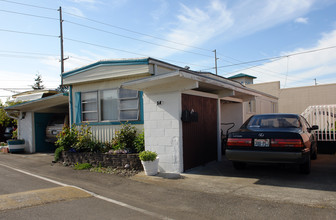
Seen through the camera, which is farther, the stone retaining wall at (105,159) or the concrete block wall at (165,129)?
the stone retaining wall at (105,159)

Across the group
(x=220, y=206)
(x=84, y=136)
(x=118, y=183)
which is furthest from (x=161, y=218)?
(x=84, y=136)

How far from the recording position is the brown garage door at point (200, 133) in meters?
7.63

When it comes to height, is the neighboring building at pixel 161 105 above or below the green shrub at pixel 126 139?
above

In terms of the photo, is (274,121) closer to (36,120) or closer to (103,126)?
(103,126)

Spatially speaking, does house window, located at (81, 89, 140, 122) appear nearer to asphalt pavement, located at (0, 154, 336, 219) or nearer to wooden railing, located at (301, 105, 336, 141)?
asphalt pavement, located at (0, 154, 336, 219)

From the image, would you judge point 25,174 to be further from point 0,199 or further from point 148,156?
point 148,156

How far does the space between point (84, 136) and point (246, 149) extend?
6.04 meters

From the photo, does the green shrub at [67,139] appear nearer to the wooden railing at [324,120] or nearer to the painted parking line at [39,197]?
the painted parking line at [39,197]

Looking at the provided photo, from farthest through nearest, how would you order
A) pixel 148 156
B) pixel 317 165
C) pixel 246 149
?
pixel 317 165 < pixel 148 156 < pixel 246 149

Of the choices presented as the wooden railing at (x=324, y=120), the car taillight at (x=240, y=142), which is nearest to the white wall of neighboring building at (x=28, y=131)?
the car taillight at (x=240, y=142)

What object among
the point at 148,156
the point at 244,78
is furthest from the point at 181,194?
the point at 244,78

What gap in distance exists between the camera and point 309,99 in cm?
2553

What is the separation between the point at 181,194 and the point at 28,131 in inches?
425

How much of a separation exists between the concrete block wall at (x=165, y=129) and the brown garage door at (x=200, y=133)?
269 mm
